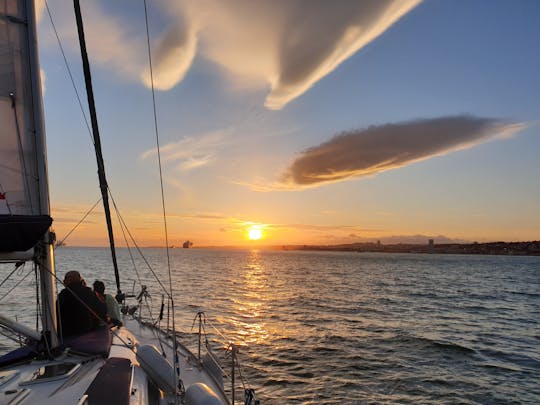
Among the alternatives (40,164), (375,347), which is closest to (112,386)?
(40,164)

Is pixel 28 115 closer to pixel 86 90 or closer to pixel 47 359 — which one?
pixel 86 90

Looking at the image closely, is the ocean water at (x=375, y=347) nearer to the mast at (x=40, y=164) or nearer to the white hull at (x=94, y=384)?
the white hull at (x=94, y=384)

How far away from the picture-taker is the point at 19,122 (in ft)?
20.6

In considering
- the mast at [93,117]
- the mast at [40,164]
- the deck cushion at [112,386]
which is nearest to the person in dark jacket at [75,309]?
the mast at [40,164]

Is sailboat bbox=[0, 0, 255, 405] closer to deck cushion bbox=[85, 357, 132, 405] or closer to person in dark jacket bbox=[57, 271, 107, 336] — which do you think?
deck cushion bbox=[85, 357, 132, 405]

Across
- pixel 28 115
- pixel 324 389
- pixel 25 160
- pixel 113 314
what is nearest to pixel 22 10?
pixel 28 115

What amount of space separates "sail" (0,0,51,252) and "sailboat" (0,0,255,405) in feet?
0.04

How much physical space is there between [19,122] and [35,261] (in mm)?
2317

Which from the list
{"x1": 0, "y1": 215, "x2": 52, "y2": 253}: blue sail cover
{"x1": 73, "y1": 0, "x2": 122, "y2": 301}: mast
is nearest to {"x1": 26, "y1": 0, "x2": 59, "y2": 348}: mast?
{"x1": 0, "y1": 215, "x2": 52, "y2": 253}: blue sail cover

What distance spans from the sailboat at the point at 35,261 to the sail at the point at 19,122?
14mm

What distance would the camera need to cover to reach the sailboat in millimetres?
5496

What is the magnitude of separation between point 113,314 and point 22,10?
7.28 meters

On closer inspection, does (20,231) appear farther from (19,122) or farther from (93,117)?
(93,117)

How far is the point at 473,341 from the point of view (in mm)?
21016
